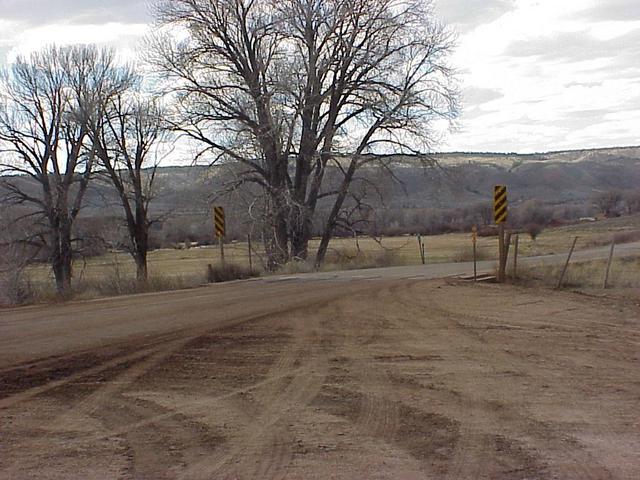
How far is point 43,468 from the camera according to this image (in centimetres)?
739

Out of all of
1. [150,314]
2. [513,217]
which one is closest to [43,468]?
[150,314]

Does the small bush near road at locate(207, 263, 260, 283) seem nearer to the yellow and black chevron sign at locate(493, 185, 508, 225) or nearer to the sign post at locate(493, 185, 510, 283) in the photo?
the sign post at locate(493, 185, 510, 283)

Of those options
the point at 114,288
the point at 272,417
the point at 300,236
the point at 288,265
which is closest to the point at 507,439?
the point at 272,417

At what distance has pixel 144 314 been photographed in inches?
731

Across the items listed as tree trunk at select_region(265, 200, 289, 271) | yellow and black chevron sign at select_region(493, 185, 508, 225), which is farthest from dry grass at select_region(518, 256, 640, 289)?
tree trunk at select_region(265, 200, 289, 271)

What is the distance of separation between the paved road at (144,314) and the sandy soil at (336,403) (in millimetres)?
347

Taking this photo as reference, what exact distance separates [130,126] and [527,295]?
28.9 metres

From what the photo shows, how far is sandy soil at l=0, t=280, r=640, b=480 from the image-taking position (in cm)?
728

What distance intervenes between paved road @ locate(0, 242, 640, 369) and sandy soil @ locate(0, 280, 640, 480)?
1.14ft

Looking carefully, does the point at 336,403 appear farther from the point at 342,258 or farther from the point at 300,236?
the point at 342,258

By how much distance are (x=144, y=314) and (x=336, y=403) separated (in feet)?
32.7

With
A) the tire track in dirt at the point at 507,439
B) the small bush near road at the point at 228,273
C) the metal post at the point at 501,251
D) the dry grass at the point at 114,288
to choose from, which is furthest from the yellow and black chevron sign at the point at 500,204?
the tire track in dirt at the point at 507,439

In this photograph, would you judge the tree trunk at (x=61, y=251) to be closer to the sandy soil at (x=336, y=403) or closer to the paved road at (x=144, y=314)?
the paved road at (x=144, y=314)

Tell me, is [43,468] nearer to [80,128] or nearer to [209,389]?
[209,389]
